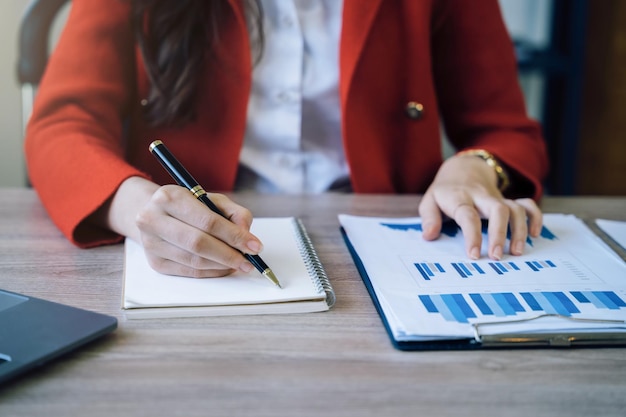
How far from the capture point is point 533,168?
100 centimetres

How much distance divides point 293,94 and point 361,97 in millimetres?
106

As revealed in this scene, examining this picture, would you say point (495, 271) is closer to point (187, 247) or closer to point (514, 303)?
point (514, 303)

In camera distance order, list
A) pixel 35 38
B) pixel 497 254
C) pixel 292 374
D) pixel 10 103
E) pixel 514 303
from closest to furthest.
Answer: pixel 292 374 < pixel 514 303 < pixel 497 254 < pixel 35 38 < pixel 10 103

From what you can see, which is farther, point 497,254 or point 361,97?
point 361,97

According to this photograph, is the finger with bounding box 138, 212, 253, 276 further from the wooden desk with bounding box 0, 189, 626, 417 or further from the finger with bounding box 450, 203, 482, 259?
the finger with bounding box 450, 203, 482, 259

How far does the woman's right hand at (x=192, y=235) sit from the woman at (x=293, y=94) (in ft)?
0.79

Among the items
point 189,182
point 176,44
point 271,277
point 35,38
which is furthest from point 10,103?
point 271,277

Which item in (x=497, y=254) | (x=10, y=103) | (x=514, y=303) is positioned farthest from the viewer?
(x=10, y=103)

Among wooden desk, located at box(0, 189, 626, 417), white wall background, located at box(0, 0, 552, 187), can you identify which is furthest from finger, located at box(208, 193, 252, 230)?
white wall background, located at box(0, 0, 552, 187)

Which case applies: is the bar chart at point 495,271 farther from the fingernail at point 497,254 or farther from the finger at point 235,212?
the finger at point 235,212

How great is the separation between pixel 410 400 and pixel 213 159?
2.08ft

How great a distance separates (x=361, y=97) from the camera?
1027 mm

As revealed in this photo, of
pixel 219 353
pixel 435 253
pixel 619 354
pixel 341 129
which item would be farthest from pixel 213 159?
pixel 619 354

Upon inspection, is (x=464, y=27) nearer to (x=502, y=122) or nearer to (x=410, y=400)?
(x=502, y=122)
